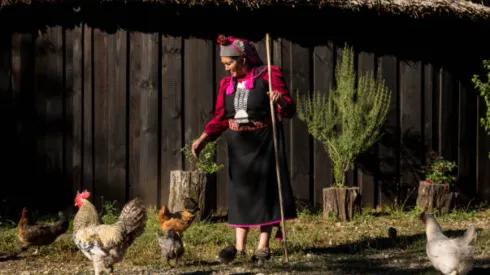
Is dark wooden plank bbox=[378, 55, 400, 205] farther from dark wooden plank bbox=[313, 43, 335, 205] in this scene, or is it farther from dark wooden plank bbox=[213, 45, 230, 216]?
dark wooden plank bbox=[213, 45, 230, 216]

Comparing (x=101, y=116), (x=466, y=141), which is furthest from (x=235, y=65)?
(x=466, y=141)

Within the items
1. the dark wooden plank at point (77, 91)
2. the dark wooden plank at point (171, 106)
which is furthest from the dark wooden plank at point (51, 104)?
the dark wooden plank at point (171, 106)

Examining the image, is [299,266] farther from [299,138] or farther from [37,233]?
[299,138]

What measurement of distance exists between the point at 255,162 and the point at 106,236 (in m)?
1.54

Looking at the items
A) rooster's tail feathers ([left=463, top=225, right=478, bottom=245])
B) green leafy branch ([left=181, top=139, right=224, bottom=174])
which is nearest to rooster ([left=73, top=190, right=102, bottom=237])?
rooster's tail feathers ([left=463, top=225, right=478, bottom=245])

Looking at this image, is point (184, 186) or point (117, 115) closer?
point (184, 186)

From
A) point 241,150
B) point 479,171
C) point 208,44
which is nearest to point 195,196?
point 208,44

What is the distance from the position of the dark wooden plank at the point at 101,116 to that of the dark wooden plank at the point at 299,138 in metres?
2.25

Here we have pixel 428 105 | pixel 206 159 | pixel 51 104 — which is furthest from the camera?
pixel 428 105

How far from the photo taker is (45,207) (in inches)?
460

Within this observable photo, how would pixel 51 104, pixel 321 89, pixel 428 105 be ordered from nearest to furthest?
pixel 51 104, pixel 321 89, pixel 428 105

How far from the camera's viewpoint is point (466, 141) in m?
12.3

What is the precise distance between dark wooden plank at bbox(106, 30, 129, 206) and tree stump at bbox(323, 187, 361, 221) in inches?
99.4

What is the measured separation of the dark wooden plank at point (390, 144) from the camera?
1188cm
